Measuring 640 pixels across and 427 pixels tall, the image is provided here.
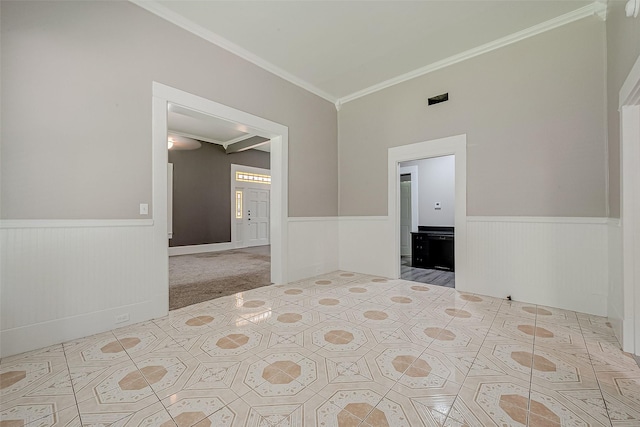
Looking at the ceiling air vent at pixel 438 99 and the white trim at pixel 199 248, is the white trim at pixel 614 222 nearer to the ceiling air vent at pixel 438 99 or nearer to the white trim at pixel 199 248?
the ceiling air vent at pixel 438 99

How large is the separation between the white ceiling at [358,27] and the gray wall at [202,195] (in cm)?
453

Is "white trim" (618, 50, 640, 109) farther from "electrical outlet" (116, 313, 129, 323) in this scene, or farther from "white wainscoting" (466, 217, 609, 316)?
"electrical outlet" (116, 313, 129, 323)

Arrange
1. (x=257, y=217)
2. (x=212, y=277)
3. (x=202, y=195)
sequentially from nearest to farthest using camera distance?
(x=212, y=277) → (x=202, y=195) → (x=257, y=217)

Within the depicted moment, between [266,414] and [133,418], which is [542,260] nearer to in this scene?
[266,414]

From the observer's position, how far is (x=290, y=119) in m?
3.99

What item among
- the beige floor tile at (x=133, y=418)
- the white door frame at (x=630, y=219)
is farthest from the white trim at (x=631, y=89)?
the beige floor tile at (x=133, y=418)

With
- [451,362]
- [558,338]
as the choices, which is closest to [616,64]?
[558,338]

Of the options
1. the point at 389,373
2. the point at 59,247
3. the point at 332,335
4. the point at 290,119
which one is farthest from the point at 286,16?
the point at 389,373

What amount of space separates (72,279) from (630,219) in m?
4.45

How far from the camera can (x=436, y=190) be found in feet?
18.0

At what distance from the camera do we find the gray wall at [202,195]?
6.91m

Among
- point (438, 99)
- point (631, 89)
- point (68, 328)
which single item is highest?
point (438, 99)

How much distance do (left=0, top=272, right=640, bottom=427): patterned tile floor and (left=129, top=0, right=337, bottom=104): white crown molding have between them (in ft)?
10.3

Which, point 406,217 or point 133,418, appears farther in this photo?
point 406,217
